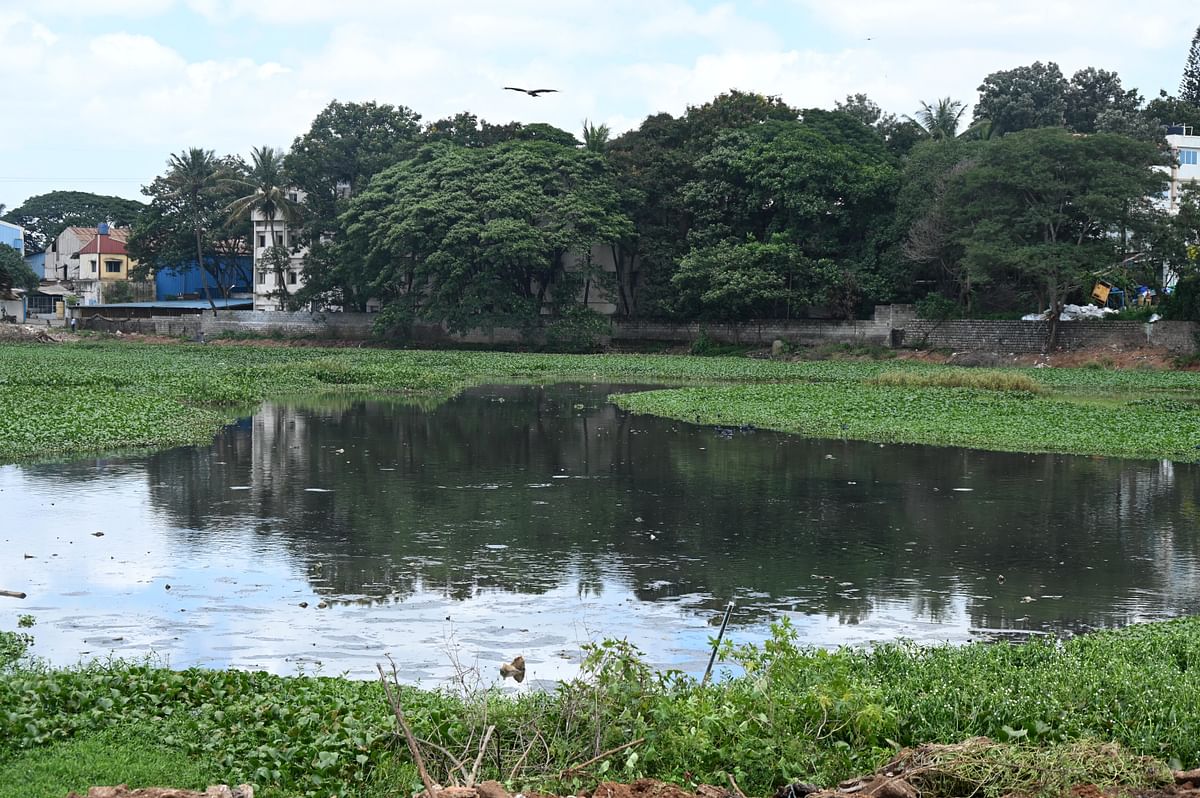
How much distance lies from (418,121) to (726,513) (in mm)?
59497

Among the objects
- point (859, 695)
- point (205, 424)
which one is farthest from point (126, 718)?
point (205, 424)

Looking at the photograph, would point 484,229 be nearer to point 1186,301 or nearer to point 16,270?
point 1186,301

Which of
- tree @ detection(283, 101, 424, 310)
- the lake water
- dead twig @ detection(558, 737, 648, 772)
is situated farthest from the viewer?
tree @ detection(283, 101, 424, 310)

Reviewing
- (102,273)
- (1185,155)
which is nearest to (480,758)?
(1185,155)

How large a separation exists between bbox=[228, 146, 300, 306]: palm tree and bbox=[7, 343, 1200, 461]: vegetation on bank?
53.5 feet

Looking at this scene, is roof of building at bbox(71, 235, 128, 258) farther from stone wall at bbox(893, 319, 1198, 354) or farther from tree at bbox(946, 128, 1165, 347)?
tree at bbox(946, 128, 1165, 347)

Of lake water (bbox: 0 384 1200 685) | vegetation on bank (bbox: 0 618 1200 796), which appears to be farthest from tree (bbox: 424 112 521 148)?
vegetation on bank (bbox: 0 618 1200 796)

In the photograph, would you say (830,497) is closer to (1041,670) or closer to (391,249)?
(1041,670)

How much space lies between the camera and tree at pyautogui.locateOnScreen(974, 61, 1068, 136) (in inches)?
2906

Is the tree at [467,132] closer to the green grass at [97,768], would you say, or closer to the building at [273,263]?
the building at [273,263]

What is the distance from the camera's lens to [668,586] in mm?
13086

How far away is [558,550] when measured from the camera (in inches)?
586

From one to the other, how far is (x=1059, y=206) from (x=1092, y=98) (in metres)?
32.9

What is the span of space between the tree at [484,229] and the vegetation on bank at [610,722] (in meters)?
51.0
